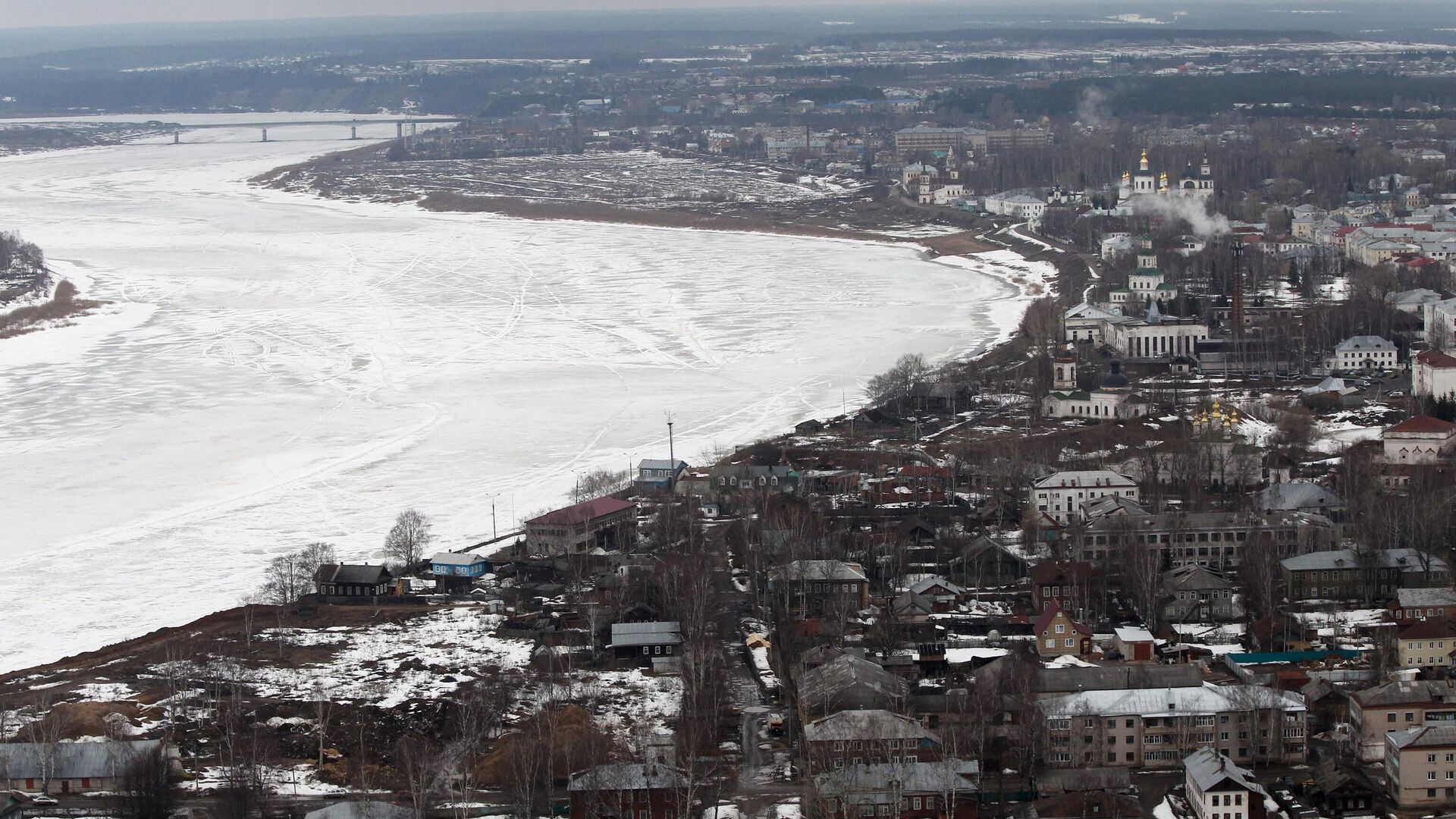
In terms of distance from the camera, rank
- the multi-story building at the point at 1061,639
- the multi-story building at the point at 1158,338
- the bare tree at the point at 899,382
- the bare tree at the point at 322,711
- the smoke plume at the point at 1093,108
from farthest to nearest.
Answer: the smoke plume at the point at 1093,108
the multi-story building at the point at 1158,338
the bare tree at the point at 899,382
the multi-story building at the point at 1061,639
the bare tree at the point at 322,711

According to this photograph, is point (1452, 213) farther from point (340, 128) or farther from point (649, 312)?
point (340, 128)

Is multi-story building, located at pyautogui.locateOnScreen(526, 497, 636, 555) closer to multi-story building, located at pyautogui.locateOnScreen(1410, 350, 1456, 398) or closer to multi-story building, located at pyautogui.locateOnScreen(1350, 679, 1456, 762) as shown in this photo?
multi-story building, located at pyautogui.locateOnScreen(1350, 679, 1456, 762)

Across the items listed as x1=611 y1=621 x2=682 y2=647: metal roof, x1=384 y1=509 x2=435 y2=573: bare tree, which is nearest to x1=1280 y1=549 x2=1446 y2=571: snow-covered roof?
x1=611 y1=621 x2=682 y2=647: metal roof

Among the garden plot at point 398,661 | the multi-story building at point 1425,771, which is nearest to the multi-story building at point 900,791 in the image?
the multi-story building at point 1425,771

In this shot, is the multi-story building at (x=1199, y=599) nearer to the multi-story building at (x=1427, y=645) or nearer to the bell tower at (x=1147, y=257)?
the multi-story building at (x=1427, y=645)

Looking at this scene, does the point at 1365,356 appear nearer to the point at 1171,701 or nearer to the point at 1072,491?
the point at 1072,491

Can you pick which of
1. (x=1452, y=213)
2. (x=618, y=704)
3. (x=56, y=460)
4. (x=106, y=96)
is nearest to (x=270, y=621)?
(x=618, y=704)
